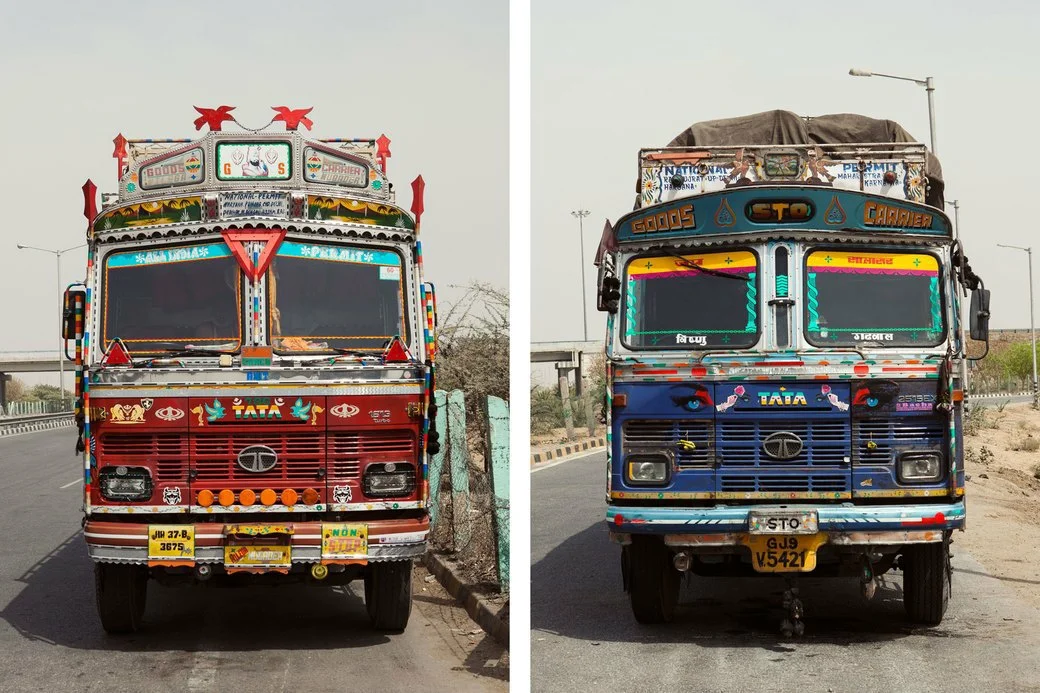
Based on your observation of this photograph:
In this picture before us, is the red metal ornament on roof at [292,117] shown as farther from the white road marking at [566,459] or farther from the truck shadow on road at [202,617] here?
the white road marking at [566,459]

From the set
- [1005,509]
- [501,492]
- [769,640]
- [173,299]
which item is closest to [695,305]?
[501,492]

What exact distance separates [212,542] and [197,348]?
128cm

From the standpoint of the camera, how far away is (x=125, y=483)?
28.2ft

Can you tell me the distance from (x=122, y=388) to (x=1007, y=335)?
113148 millimetres

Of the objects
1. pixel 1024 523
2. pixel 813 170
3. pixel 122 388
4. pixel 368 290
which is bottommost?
pixel 1024 523

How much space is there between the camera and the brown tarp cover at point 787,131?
10.8 meters

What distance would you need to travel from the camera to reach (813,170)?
9344mm

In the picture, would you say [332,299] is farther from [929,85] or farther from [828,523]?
[929,85]

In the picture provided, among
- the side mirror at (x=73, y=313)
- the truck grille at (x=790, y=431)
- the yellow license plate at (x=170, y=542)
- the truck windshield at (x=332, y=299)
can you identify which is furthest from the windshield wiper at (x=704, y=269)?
the side mirror at (x=73, y=313)

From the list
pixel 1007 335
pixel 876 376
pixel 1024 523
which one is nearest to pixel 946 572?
pixel 876 376

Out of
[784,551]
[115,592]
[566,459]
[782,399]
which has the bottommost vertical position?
[566,459]

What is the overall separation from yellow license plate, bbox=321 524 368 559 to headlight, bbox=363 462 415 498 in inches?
10.4

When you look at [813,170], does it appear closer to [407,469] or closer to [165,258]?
[407,469]

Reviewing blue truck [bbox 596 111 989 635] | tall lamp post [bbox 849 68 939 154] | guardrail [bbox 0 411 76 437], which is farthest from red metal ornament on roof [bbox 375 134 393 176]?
guardrail [bbox 0 411 76 437]
